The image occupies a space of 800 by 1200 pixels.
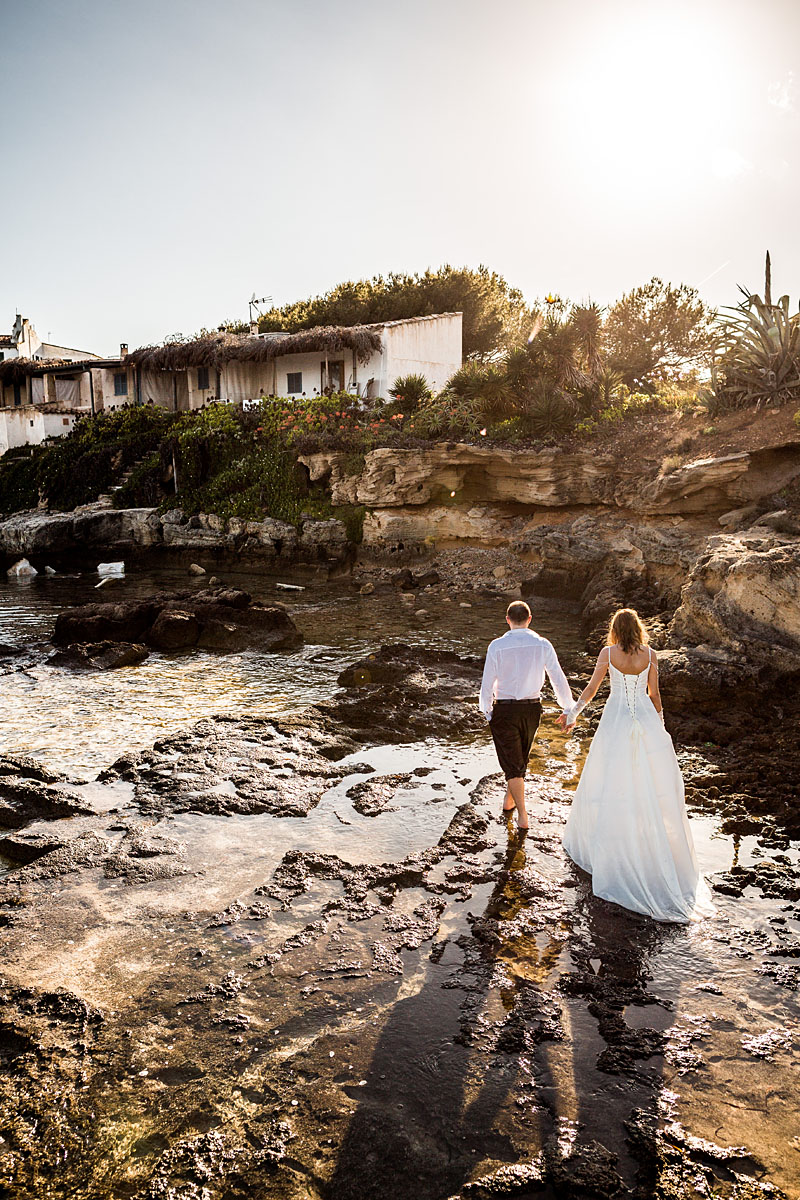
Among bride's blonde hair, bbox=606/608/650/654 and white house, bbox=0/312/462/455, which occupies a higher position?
white house, bbox=0/312/462/455

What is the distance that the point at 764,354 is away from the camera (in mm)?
17656

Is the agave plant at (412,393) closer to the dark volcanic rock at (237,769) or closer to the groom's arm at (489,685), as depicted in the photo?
the dark volcanic rock at (237,769)

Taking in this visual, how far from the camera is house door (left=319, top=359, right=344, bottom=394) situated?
114 ft

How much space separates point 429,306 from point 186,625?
31.5m

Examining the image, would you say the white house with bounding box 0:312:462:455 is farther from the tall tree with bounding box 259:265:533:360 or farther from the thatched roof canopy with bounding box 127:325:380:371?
the tall tree with bounding box 259:265:533:360

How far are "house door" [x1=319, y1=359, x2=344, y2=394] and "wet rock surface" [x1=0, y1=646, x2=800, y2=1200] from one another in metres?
30.0

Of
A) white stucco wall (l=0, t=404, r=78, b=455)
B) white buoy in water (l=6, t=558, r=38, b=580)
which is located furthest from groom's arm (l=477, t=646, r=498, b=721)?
white stucco wall (l=0, t=404, r=78, b=455)

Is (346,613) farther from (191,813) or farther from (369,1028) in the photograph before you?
(369,1028)

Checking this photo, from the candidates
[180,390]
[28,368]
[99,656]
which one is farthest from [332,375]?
[99,656]

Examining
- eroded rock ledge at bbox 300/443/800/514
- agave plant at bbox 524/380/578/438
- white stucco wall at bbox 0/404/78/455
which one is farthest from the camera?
white stucco wall at bbox 0/404/78/455

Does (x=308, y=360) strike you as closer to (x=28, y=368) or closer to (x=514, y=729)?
(x=28, y=368)

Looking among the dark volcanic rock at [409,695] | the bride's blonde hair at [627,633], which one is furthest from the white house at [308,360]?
the bride's blonde hair at [627,633]

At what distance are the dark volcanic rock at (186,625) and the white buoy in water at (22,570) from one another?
1277cm

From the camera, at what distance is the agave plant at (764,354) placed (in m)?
17.3
